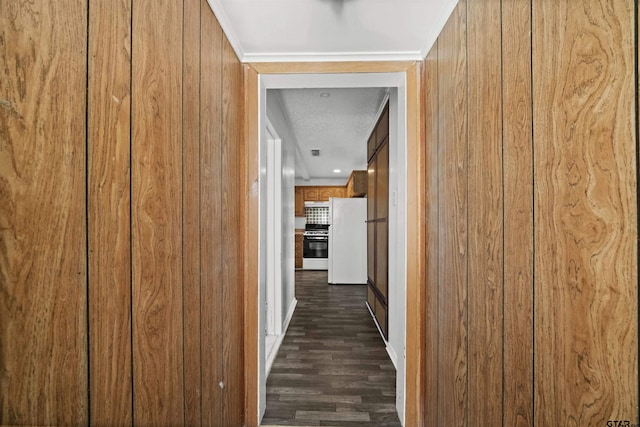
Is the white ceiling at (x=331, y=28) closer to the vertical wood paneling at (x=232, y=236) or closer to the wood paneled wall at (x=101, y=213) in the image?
the vertical wood paneling at (x=232, y=236)

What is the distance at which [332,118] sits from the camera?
3988mm

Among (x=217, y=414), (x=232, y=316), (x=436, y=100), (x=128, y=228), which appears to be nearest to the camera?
(x=128, y=228)

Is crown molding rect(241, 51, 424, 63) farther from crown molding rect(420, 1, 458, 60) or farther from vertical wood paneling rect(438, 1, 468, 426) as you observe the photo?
vertical wood paneling rect(438, 1, 468, 426)

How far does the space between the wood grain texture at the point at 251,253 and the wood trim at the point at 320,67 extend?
0.24ft

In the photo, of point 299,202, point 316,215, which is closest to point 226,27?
point 299,202

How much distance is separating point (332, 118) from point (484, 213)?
3130 millimetres

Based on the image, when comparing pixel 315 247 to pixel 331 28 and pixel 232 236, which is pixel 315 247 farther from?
pixel 331 28

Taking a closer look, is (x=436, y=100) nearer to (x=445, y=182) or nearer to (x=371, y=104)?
(x=445, y=182)

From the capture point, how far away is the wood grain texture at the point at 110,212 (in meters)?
0.77

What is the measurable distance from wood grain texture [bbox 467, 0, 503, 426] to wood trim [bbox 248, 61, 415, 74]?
2.44 feet

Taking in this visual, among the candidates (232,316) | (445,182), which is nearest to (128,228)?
(232,316)

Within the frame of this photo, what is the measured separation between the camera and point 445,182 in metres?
1.51

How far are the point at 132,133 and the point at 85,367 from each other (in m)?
0.59

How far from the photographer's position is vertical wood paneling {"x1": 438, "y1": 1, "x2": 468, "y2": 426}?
1.30 m
